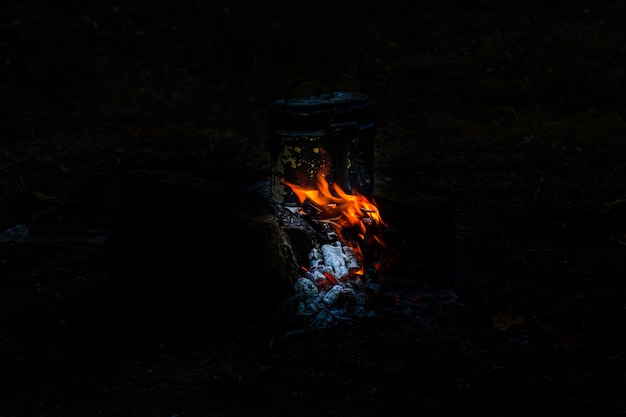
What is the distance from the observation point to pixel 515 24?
1055 cm

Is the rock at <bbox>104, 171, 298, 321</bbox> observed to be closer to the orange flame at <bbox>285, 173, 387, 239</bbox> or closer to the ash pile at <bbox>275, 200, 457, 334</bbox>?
the ash pile at <bbox>275, 200, 457, 334</bbox>

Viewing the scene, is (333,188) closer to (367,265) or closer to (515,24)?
(367,265)

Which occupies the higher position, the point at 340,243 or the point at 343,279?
the point at 340,243

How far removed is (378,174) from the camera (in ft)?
19.2

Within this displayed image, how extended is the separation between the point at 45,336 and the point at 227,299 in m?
0.84

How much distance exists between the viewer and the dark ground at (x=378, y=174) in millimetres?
2922

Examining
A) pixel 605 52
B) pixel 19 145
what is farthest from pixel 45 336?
pixel 605 52

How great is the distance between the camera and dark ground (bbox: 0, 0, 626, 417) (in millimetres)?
2922

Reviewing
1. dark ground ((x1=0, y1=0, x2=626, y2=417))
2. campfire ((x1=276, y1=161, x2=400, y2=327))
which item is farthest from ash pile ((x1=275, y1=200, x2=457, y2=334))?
dark ground ((x1=0, y1=0, x2=626, y2=417))

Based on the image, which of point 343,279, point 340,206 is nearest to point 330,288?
point 343,279

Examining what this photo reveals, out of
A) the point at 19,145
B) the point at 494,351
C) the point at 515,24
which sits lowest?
the point at 494,351

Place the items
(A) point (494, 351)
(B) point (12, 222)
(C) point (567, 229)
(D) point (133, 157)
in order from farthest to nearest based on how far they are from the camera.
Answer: (D) point (133, 157) < (B) point (12, 222) < (C) point (567, 229) < (A) point (494, 351)

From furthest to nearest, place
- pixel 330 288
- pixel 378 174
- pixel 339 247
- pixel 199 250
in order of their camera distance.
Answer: pixel 378 174
pixel 339 247
pixel 330 288
pixel 199 250

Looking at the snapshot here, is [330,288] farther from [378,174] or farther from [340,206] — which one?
[378,174]
